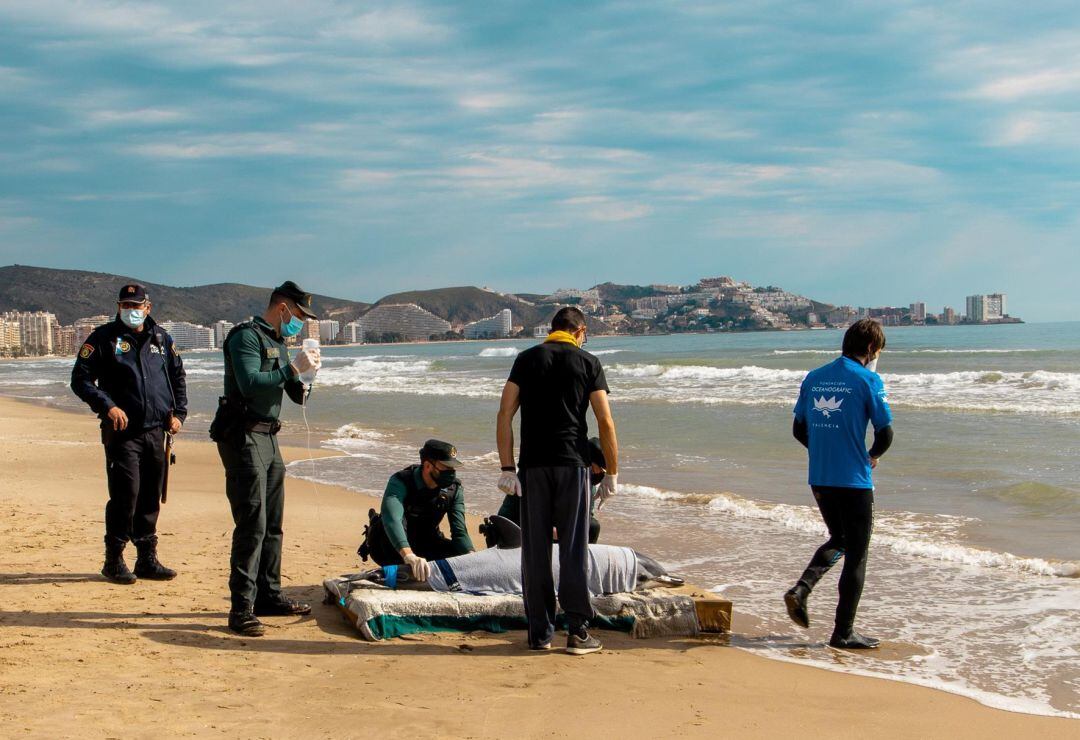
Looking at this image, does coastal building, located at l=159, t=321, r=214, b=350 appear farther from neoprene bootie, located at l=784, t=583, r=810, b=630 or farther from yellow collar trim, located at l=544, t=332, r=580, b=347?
neoprene bootie, located at l=784, t=583, r=810, b=630

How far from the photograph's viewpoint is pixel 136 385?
19.1 ft

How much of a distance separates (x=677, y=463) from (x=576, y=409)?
8.51 meters

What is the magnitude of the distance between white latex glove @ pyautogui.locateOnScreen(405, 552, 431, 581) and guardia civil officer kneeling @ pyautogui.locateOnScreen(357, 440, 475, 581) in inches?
4.8

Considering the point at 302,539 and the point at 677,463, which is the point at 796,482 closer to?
the point at 677,463

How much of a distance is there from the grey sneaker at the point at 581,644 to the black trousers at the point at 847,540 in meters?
1.22

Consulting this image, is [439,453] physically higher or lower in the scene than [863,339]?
lower

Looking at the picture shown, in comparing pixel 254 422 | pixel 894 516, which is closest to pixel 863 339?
pixel 254 422

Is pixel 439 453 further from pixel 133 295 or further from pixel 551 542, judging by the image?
pixel 133 295

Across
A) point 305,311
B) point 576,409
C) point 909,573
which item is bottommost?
point 909,573

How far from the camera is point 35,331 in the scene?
560 feet

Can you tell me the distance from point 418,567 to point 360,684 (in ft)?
3.07

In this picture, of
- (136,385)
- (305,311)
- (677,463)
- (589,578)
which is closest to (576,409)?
(589,578)

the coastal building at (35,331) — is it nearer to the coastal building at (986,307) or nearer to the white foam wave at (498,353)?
the white foam wave at (498,353)

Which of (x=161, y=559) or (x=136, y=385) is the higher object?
(x=136, y=385)
